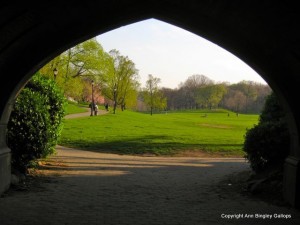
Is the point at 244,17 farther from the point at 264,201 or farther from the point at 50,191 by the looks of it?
the point at 50,191

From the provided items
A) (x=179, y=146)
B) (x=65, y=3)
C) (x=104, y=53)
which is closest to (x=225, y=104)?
(x=104, y=53)

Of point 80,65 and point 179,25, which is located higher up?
point 80,65

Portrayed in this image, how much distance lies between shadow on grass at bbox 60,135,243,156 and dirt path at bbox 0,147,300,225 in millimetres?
6802

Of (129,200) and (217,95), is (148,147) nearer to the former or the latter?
(129,200)

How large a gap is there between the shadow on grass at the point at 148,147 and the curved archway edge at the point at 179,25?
1182 cm

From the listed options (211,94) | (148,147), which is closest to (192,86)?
(211,94)

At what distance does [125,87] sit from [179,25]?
209ft

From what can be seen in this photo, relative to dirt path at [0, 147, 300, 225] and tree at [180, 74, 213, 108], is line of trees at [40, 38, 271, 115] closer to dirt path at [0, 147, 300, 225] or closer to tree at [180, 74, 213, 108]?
tree at [180, 74, 213, 108]

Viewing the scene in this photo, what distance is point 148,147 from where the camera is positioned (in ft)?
68.8

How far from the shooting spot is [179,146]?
21.7 meters

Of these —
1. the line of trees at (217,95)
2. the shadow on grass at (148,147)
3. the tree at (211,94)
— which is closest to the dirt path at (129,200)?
the shadow on grass at (148,147)

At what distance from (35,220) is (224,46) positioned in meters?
5.51

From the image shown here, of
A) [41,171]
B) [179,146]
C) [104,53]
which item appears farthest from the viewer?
[104,53]

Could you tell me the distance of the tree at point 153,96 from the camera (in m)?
82.7
